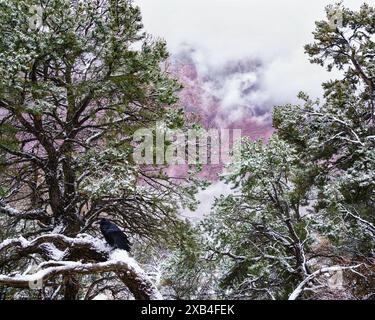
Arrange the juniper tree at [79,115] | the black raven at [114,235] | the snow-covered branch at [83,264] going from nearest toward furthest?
the snow-covered branch at [83,264], the black raven at [114,235], the juniper tree at [79,115]

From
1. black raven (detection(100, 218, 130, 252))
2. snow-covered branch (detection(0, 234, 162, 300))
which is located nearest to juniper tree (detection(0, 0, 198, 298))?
snow-covered branch (detection(0, 234, 162, 300))

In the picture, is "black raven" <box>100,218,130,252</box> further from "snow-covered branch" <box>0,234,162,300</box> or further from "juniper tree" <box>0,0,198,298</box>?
"juniper tree" <box>0,0,198,298</box>

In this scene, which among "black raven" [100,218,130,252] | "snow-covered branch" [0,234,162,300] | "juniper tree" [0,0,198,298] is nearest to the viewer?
"snow-covered branch" [0,234,162,300]

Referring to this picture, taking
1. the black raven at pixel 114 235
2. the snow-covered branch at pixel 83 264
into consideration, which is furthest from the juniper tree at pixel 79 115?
the black raven at pixel 114 235

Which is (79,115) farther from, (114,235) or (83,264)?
(83,264)

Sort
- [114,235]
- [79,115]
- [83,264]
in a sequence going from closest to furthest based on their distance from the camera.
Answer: [83,264] < [114,235] < [79,115]

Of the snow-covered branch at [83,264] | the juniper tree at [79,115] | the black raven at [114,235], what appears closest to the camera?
the snow-covered branch at [83,264]

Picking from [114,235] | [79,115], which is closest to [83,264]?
[114,235]

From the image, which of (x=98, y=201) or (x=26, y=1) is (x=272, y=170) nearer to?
(x=98, y=201)

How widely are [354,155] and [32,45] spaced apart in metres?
9.68

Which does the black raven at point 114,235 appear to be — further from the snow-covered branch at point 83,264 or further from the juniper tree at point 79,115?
the juniper tree at point 79,115

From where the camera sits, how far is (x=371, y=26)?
13.3 m

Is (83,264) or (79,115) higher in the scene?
(79,115)
